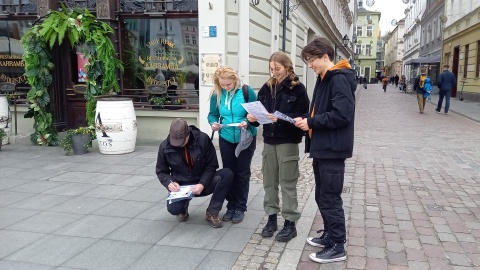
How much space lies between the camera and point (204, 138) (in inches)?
165

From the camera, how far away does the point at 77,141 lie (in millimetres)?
7926

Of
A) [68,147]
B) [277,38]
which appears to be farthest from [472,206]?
[277,38]

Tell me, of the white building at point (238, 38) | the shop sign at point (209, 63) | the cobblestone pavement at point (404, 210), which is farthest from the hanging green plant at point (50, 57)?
the cobblestone pavement at point (404, 210)

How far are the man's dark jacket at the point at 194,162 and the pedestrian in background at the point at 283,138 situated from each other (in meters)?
0.60

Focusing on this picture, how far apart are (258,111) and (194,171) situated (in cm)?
Answer: 108

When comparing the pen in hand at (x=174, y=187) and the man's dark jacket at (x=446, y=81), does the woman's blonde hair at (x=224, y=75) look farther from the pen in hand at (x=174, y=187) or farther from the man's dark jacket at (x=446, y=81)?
the man's dark jacket at (x=446, y=81)

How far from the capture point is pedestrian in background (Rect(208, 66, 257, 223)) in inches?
161

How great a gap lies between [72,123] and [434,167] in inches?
323

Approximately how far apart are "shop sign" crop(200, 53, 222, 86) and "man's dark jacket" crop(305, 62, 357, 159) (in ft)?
18.1

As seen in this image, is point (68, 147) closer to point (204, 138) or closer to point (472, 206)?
point (204, 138)

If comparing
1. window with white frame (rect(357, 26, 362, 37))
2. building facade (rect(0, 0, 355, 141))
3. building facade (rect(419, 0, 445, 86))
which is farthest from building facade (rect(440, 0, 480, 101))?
window with white frame (rect(357, 26, 362, 37))

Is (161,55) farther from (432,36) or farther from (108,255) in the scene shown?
(432,36)

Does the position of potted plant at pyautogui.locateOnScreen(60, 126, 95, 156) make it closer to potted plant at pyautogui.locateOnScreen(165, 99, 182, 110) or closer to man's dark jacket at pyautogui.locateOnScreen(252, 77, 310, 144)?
potted plant at pyautogui.locateOnScreen(165, 99, 182, 110)

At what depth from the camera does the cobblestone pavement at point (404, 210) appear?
3.54 meters
